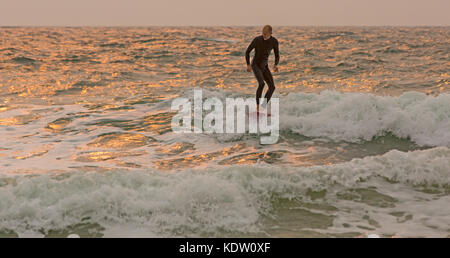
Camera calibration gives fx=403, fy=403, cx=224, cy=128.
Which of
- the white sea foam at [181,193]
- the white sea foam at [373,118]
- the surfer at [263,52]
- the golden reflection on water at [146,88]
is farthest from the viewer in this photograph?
the surfer at [263,52]

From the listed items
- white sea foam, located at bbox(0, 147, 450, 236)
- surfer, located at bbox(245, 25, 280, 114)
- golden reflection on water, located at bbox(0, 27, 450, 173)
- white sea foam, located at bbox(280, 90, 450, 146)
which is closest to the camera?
white sea foam, located at bbox(0, 147, 450, 236)

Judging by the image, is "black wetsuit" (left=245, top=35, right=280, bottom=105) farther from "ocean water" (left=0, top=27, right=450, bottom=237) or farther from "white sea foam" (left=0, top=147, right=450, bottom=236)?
"white sea foam" (left=0, top=147, right=450, bottom=236)

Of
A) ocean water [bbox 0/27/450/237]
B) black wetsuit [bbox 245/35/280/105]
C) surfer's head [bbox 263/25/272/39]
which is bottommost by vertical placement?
ocean water [bbox 0/27/450/237]

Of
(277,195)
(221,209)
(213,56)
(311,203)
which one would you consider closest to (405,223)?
(311,203)

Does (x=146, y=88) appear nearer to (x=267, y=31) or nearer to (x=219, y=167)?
(x=267, y=31)

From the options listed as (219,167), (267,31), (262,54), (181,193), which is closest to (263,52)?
(262,54)

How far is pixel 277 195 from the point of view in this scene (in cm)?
534

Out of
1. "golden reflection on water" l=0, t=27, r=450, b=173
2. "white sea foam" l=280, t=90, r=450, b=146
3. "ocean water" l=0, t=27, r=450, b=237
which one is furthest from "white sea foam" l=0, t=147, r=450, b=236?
"white sea foam" l=280, t=90, r=450, b=146

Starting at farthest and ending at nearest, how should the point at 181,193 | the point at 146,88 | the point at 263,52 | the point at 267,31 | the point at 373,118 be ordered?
1. the point at 146,88
2. the point at 263,52
3. the point at 373,118
4. the point at 267,31
5. the point at 181,193

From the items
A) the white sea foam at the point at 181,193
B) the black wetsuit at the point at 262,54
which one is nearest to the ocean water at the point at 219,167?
the white sea foam at the point at 181,193

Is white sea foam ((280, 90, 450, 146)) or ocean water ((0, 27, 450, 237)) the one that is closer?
ocean water ((0, 27, 450, 237))

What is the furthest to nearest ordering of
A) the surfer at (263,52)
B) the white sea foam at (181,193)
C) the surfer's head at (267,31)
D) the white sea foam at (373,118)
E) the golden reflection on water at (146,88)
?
the surfer at (263,52), the surfer's head at (267,31), the white sea foam at (373,118), the golden reflection on water at (146,88), the white sea foam at (181,193)

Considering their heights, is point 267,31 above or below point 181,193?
above

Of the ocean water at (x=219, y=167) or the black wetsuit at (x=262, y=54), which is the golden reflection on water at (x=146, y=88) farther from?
the black wetsuit at (x=262, y=54)
